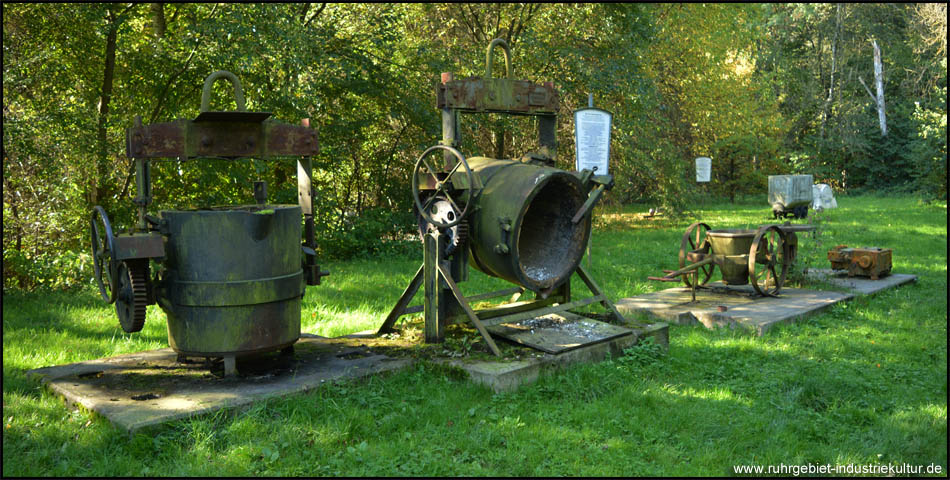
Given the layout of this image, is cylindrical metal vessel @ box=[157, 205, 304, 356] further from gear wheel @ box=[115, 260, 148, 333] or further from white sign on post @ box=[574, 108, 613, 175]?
white sign on post @ box=[574, 108, 613, 175]

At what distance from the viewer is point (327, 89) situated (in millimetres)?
11047

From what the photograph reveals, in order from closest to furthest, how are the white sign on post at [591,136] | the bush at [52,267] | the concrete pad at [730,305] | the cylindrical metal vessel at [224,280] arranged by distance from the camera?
the cylindrical metal vessel at [224,280] < the concrete pad at [730,305] < the bush at [52,267] < the white sign on post at [591,136]

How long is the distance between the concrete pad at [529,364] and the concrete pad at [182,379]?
0.51 metres

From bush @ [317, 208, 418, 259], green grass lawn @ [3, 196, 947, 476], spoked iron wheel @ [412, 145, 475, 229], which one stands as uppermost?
spoked iron wheel @ [412, 145, 475, 229]

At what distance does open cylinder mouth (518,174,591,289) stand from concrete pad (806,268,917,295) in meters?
4.42

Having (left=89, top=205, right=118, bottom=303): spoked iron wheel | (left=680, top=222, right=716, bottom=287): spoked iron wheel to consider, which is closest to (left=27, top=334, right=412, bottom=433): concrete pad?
(left=89, top=205, right=118, bottom=303): spoked iron wheel

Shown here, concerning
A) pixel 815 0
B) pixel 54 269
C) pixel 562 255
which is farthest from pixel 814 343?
pixel 815 0

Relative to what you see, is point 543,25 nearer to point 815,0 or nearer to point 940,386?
point 940,386

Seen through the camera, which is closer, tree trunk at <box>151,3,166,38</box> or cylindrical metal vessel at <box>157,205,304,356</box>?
cylindrical metal vessel at <box>157,205,304,356</box>

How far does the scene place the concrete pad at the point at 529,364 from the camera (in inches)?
185

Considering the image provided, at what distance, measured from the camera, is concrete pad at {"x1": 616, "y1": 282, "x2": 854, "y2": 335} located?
6.83 meters

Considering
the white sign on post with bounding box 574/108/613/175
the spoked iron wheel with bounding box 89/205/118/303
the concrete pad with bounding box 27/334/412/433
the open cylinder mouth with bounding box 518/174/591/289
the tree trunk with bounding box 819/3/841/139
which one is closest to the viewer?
the concrete pad with bounding box 27/334/412/433

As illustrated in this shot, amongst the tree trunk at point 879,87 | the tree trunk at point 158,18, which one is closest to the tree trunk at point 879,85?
the tree trunk at point 879,87

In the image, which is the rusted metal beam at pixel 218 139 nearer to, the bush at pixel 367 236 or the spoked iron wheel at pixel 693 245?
the spoked iron wheel at pixel 693 245
